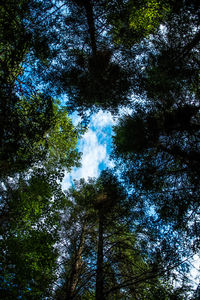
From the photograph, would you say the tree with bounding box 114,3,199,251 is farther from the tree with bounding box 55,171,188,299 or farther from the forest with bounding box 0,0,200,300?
the tree with bounding box 55,171,188,299

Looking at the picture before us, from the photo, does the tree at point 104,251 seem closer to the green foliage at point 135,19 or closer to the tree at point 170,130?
the tree at point 170,130

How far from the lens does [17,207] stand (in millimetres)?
6094

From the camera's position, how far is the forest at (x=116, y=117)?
3988 mm

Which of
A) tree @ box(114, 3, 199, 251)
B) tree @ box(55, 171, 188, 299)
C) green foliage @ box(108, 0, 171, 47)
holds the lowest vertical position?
tree @ box(55, 171, 188, 299)

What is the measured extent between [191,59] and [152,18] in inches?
96.4

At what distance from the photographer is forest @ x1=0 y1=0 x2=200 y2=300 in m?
3.99

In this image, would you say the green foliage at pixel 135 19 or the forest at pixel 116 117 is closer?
the forest at pixel 116 117

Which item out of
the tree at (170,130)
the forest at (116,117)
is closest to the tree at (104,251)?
the forest at (116,117)

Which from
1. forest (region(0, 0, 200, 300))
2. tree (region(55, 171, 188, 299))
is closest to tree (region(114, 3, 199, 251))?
forest (region(0, 0, 200, 300))

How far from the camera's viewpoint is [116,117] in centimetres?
625

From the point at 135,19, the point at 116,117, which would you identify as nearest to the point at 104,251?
the point at 116,117

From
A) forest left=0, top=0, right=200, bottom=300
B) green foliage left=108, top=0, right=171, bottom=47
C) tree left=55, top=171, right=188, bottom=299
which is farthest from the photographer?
green foliage left=108, top=0, right=171, bottom=47

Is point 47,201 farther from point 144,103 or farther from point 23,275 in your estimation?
point 144,103

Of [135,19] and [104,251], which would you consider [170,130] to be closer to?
[135,19]
